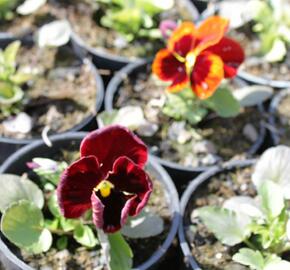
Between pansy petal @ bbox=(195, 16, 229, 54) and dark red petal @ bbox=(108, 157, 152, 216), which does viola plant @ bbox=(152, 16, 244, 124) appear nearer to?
pansy petal @ bbox=(195, 16, 229, 54)

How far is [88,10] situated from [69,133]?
0.65 meters

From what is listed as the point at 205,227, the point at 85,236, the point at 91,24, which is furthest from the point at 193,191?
the point at 91,24

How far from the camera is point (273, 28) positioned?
77.0 inches

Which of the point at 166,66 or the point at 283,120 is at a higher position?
the point at 166,66

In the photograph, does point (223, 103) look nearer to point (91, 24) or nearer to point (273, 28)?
point (273, 28)

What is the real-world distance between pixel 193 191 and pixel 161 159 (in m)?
0.15

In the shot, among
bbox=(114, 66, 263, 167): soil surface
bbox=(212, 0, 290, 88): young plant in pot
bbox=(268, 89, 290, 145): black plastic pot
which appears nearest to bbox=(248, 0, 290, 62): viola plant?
bbox=(212, 0, 290, 88): young plant in pot

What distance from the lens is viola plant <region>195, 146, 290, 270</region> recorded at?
136 centimetres

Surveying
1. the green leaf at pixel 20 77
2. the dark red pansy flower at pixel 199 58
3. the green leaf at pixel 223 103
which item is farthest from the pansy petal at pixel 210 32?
the green leaf at pixel 20 77

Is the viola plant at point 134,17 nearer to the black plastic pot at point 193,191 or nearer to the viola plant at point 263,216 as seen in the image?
the black plastic pot at point 193,191

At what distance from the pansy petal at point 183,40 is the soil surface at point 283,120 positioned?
418mm

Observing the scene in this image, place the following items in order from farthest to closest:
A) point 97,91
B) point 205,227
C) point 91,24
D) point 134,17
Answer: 1. point 91,24
2. point 134,17
3. point 97,91
4. point 205,227

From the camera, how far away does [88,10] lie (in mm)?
2088

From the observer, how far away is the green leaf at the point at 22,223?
4.27ft
